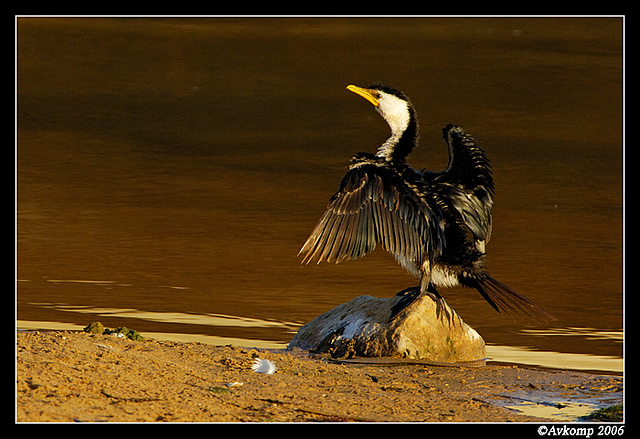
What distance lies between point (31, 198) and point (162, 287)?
4.57 metres

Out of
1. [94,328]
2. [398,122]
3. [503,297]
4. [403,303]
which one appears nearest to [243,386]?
[94,328]

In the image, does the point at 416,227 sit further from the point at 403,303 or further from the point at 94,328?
the point at 94,328

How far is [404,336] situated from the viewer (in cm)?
705

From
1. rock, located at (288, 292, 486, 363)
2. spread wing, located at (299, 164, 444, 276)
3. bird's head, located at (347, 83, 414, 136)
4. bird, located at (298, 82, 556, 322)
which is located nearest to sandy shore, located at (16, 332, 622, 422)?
rock, located at (288, 292, 486, 363)

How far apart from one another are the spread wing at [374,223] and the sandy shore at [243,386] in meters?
0.83

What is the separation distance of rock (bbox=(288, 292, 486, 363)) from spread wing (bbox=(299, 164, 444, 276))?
460mm

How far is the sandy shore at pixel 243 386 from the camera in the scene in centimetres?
511

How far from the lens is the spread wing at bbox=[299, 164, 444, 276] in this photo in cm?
700

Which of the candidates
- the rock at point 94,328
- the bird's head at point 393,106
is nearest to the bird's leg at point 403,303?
the bird's head at point 393,106

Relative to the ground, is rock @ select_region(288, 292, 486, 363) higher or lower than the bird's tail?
lower

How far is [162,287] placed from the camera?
29.3 feet

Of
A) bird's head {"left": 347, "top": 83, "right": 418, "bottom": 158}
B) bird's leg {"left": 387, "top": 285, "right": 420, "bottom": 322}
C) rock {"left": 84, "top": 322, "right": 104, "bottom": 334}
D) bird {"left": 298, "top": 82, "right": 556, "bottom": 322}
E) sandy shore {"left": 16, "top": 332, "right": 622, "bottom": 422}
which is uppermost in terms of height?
bird's head {"left": 347, "top": 83, "right": 418, "bottom": 158}

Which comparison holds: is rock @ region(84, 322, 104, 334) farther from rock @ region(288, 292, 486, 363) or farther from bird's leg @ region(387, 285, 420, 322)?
bird's leg @ region(387, 285, 420, 322)

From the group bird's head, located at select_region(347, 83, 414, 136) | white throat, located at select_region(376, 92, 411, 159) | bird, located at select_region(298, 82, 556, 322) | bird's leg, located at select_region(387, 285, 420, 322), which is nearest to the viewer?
bird, located at select_region(298, 82, 556, 322)
